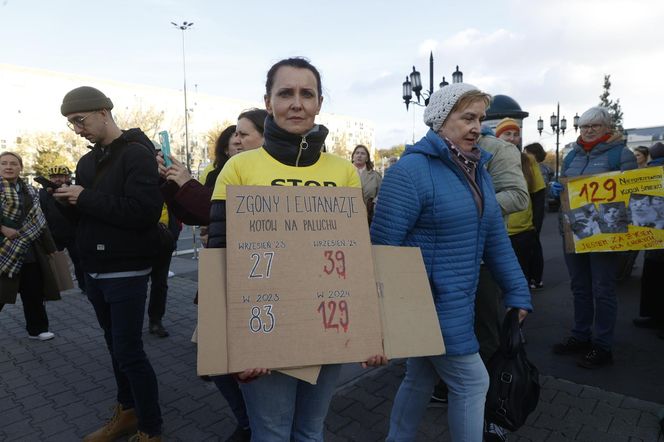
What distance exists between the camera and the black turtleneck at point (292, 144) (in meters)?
1.73

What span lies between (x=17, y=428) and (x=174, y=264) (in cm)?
609

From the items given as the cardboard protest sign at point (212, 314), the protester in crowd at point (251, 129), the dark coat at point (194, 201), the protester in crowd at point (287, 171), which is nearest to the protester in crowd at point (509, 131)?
the protester in crowd at point (251, 129)

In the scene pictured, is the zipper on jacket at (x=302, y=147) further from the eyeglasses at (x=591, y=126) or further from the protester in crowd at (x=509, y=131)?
the eyeglasses at (x=591, y=126)

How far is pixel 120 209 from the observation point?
7.88 ft

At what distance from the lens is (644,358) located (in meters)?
3.91

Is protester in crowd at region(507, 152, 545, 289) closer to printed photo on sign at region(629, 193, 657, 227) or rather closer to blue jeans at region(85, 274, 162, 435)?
printed photo on sign at region(629, 193, 657, 227)

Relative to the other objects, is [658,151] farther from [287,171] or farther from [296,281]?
[296,281]

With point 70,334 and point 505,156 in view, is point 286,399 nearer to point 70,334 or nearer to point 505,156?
point 505,156

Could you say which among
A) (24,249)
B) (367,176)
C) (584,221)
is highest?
(367,176)

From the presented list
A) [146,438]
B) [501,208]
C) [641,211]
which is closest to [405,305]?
[501,208]

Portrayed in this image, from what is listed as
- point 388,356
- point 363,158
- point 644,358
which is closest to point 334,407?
point 388,356

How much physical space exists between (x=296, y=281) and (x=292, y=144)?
0.58 metres

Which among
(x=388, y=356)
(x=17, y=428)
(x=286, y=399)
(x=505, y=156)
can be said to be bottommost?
(x=17, y=428)

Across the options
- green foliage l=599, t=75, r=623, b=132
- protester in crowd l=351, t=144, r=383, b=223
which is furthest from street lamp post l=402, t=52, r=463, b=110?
green foliage l=599, t=75, r=623, b=132
